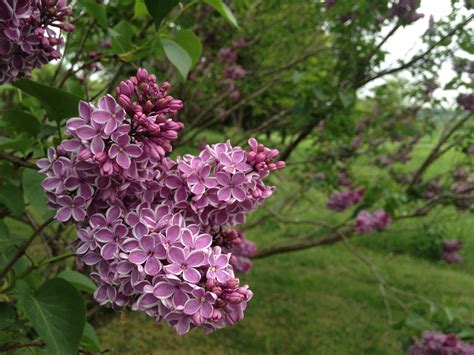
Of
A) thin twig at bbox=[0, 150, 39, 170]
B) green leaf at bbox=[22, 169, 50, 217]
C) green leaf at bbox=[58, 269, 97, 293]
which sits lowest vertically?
green leaf at bbox=[58, 269, 97, 293]

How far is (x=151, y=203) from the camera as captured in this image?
1.07 m

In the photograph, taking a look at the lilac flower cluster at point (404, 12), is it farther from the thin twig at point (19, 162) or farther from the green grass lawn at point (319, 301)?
the thin twig at point (19, 162)

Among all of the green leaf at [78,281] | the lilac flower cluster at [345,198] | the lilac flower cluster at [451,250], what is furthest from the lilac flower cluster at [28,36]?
the lilac flower cluster at [451,250]

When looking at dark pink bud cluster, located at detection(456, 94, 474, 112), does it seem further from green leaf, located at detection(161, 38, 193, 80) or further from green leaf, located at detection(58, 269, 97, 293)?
green leaf, located at detection(58, 269, 97, 293)

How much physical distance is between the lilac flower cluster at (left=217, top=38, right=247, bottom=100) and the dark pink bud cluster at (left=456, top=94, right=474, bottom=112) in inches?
63.8

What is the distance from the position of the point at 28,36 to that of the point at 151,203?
491mm

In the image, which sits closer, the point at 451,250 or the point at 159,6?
the point at 159,6

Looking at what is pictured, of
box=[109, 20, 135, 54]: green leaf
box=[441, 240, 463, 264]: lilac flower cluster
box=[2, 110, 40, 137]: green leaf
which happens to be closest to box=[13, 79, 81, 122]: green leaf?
box=[2, 110, 40, 137]: green leaf

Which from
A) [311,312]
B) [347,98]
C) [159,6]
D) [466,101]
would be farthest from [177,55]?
[311,312]

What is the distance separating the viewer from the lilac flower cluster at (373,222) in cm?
389

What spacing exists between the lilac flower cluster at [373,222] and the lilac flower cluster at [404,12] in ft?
4.78

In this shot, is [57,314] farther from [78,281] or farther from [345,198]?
[345,198]

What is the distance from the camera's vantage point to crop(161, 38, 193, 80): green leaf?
5.03ft

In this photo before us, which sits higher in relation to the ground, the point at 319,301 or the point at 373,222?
the point at 373,222
